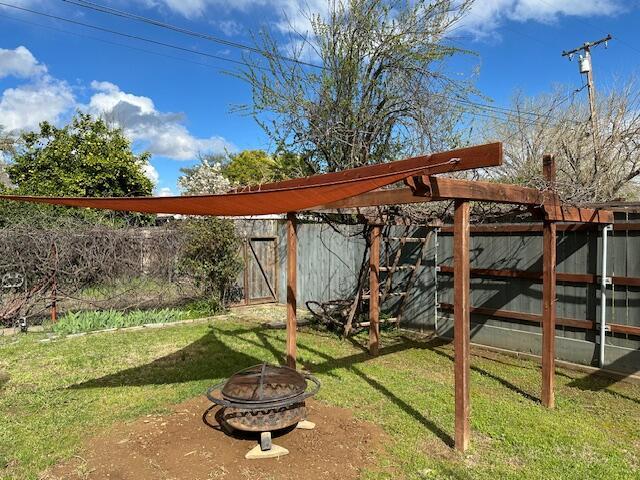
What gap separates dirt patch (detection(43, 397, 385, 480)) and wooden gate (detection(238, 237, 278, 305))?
5.74m

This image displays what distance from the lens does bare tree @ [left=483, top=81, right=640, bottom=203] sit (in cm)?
869

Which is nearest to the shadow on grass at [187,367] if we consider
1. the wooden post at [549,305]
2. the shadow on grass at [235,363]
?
the shadow on grass at [235,363]

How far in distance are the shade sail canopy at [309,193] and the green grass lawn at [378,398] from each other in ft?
5.70

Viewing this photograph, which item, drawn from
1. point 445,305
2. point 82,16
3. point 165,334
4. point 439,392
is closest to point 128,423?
point 439,392

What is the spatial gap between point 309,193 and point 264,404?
4.75ft

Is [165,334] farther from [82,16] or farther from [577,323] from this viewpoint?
[82,16]

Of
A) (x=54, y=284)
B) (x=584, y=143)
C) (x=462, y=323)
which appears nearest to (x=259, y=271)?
(x=54, y=284)

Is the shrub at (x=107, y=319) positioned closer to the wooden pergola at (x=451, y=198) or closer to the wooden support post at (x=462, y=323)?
the wooden pergola at (x=451, y=198)

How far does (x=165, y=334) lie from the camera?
678 centimetres

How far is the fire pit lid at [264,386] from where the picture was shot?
3.13 meters

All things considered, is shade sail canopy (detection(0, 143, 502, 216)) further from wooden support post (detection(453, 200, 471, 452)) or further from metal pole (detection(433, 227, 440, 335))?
metal pole (detection(433, 227, 440, 335))

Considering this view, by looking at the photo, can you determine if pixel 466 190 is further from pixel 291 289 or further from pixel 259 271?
pixel 259 271

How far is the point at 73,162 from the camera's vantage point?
39.5 ft

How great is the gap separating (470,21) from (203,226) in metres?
6.24
